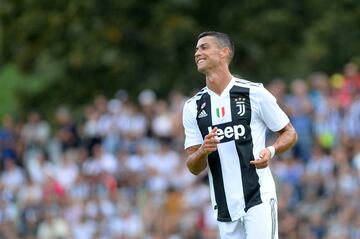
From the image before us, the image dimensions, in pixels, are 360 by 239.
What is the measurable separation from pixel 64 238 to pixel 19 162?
233 cm

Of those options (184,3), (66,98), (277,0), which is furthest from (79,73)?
(277,0)

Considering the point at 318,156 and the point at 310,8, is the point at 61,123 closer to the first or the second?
the point at 318,156

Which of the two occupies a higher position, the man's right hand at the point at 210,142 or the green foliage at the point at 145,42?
the green foliage at the point at 145,42

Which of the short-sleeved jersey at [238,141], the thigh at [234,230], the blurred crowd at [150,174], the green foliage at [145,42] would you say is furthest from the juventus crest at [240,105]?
the green foliage at [145,42]

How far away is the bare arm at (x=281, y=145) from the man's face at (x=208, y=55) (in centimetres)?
87

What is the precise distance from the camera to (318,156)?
1895 centimetres

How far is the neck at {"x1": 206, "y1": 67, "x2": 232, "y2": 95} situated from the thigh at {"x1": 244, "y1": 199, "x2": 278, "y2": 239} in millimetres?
1118

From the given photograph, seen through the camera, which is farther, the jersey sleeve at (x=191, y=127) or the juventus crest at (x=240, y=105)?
the jersey sleeve at (x=191, y=127)

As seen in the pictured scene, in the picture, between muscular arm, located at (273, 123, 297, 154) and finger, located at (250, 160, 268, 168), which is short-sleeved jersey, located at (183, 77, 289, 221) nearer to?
muscular arm, located at (273, 123, 297, 154)

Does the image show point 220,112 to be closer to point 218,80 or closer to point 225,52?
point 218,80

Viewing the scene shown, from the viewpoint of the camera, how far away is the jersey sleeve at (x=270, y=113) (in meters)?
10.9

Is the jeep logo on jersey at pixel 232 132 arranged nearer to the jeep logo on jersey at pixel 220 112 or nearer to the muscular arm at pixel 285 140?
the jeep logo on jersey at pixel 220 112

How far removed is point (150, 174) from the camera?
2089 centimetres

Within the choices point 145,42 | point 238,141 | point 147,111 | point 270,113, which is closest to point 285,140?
point 270,113
